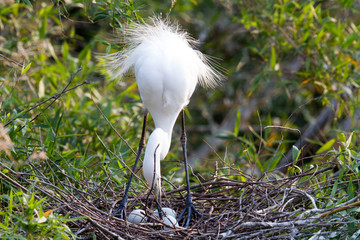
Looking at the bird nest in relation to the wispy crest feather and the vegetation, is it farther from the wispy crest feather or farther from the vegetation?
the wispy crest feather

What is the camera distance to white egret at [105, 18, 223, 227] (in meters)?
2.70

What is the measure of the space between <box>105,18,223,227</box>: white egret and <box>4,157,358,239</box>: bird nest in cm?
15

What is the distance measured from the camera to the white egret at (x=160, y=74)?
270 centimetres

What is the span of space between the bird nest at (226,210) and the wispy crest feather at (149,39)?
696 millimetres

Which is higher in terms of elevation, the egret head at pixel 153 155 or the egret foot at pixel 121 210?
the egret head at pixel 153 155

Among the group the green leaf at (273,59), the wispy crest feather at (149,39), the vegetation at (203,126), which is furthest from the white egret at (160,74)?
the green leaf at (273,59)

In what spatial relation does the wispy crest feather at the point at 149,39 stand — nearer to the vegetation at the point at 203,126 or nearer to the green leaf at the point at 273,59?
the vegetation at the point at 203,126

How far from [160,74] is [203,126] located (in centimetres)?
283

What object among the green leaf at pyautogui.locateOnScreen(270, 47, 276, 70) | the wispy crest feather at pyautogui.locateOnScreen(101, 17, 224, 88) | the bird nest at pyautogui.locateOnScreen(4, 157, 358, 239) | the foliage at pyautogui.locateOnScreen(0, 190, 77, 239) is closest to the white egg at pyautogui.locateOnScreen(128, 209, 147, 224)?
the bird nest at pyautogui.locateOnScreen(4, 157, 358, 239)

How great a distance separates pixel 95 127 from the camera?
3.71 metres

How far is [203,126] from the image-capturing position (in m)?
5.52

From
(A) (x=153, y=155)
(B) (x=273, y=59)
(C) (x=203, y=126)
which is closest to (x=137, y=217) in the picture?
(A) (x=153, y=155)

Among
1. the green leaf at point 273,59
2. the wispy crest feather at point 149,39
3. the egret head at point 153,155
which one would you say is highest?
the green leaf at point 273,59

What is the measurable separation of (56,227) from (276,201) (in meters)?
1.12
